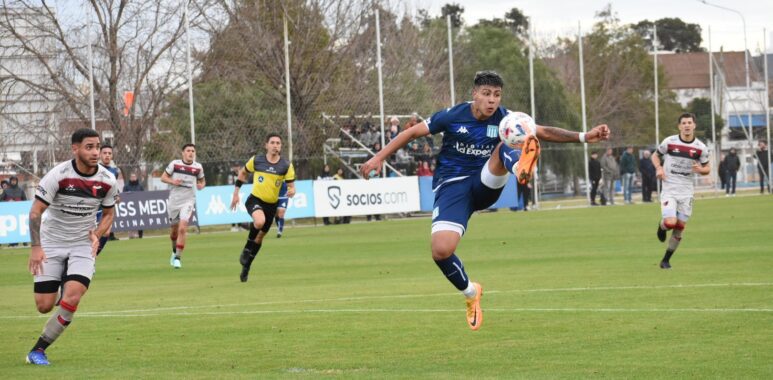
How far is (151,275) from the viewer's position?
23.4 metres

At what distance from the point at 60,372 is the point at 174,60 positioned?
32.4 metres

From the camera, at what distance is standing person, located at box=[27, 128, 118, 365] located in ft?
38.4

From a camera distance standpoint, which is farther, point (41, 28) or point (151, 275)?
point (41, 28)

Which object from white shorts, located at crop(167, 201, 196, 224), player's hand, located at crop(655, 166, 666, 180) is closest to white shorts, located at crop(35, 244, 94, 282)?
player's hand, located at crop(655, 166, 666, 180)

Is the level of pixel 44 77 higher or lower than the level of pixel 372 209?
higher

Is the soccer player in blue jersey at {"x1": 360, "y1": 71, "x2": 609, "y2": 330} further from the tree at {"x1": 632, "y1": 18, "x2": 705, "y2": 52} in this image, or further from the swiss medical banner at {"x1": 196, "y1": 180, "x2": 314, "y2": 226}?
the tree at {"x1": 632, "y1": 18, "x2": 705, "y2": 52}

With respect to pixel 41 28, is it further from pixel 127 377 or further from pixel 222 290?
pixel 127 377

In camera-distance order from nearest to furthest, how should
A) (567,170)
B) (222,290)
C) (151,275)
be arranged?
(222,290), (151,275), (567,170)

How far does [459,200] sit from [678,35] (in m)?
→ 139

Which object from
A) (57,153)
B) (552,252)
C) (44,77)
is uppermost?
(44,77)

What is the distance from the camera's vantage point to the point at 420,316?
1423 cm

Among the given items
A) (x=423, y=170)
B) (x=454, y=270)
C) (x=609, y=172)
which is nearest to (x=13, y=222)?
(x=423, y=170)

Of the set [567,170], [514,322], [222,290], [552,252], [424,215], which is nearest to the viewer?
[514,322]

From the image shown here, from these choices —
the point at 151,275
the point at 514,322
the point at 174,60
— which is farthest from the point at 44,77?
the point at 514,322
